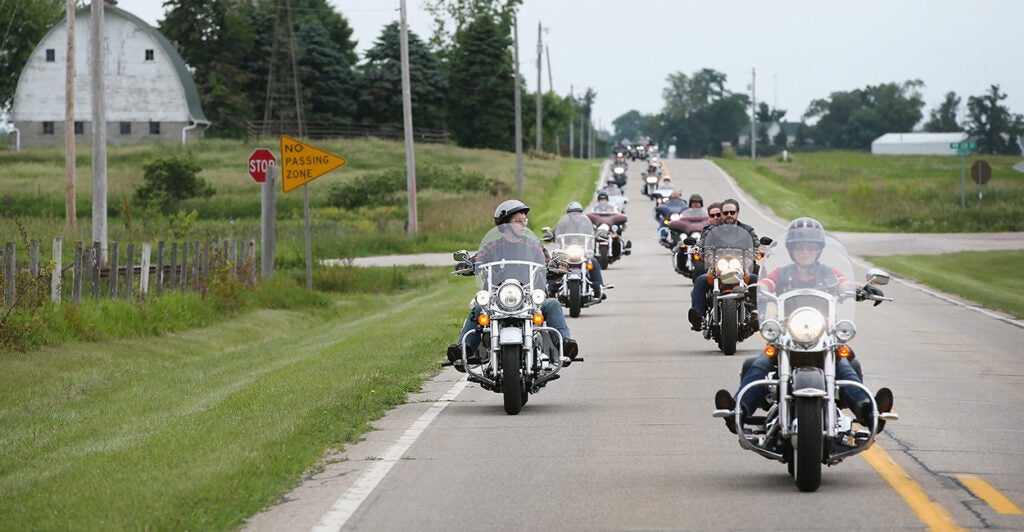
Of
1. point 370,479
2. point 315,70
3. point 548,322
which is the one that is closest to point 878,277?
point 370,479

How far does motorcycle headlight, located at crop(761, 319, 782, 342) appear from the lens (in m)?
9.91

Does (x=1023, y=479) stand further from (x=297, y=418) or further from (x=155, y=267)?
(x=155, y=267)

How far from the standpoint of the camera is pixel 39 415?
15.6 meters

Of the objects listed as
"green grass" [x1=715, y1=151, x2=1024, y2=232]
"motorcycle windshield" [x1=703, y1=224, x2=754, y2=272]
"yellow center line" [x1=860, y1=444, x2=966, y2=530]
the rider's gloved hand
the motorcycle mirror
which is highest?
"green grass" [x1=715, y1=151, x2=1024, y2=232]

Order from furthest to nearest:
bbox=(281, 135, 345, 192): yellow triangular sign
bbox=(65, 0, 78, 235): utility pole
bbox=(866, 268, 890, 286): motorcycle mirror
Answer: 1. bbox=(65, 0, 78, 235): utility pole
2. bbox=(281, 135, 345, 192): yellow triangular sign
3. bbox=(866, 268, 890, 286): motorcycle mirror

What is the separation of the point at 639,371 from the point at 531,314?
370 cm

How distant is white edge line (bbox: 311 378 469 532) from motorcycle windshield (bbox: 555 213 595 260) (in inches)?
428

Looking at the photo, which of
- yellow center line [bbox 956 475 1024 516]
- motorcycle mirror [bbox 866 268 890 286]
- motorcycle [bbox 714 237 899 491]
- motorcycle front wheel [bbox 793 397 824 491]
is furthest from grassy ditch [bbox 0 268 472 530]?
yellow center line [bbox 956 475 1024 516]

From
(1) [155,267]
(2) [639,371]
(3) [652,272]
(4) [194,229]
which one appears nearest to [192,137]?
(4) [194,229]

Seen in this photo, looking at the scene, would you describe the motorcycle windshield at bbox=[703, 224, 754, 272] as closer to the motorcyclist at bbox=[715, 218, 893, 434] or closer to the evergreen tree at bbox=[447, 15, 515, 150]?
the motorcyclist at bbox=[715, 218, 893, 434]

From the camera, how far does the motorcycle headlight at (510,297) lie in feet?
45.0

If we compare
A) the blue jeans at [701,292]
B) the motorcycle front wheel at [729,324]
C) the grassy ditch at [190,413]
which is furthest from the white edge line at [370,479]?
the blue jeans at [701,292]

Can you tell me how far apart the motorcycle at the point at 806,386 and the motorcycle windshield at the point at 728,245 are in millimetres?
8755

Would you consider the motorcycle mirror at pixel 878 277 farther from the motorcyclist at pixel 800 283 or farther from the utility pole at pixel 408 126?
the utility pole at pixel 408 126
